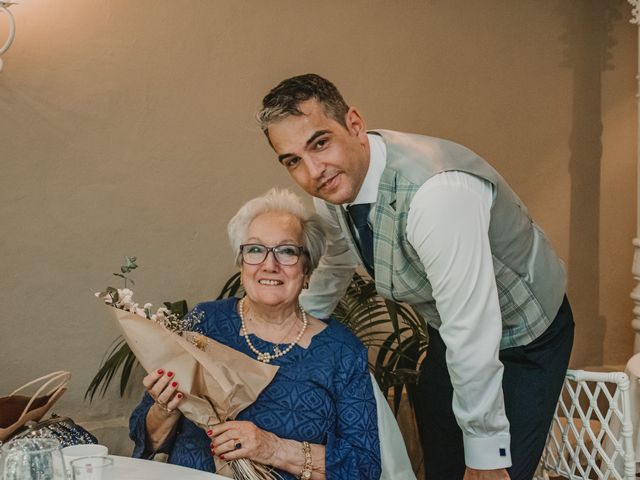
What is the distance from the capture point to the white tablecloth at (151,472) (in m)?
1.89

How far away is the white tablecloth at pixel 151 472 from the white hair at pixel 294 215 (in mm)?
608

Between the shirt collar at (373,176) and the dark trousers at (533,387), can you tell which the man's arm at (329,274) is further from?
the dark trousers at (533,387)

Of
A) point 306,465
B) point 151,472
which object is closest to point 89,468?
point 151,472

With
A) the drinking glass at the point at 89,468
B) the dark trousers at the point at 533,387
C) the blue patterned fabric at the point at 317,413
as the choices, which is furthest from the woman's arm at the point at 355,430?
the drinking glass at the point at 89,468

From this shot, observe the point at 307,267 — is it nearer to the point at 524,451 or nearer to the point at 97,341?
the point at 524,451

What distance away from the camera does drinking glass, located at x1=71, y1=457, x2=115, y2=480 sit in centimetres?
149

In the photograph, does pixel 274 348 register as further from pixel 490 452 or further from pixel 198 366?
pixel 490 452

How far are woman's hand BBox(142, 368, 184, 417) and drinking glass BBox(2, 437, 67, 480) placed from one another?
1.80ft

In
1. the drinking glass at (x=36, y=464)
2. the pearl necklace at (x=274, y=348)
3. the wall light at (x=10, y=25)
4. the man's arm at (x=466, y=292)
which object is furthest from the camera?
the wall light at (x=10, y=25)

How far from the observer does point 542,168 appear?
4.50 m

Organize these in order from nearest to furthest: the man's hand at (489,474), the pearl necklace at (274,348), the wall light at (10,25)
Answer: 1. the man's hand at (489,474)
2. the pearl necklace at (274,348)
3. the wall light at (10,25)

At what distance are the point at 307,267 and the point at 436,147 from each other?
547 millimetres

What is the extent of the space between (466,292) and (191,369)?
0.63 meters

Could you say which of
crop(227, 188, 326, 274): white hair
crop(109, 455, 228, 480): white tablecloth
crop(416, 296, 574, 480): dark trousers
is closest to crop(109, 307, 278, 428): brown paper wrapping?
crop(109, 455, 228, 480): white tablecloth
